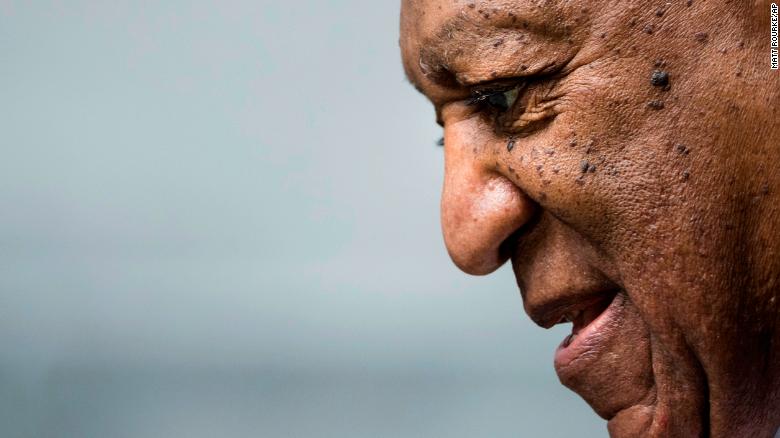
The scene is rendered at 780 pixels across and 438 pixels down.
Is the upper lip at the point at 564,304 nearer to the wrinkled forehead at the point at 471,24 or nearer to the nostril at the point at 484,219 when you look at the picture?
the nostril at the point at 484,219

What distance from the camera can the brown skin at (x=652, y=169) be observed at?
118 cm

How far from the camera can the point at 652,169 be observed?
120 centimetres

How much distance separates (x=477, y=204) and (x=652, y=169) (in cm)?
19

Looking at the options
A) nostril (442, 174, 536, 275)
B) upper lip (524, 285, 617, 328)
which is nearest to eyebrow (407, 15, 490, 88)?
nostril (442, 174, 536, 275)

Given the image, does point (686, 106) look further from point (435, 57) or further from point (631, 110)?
point (435, 57)

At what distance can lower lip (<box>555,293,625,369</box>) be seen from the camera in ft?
4.25

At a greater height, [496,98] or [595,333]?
[496,98]

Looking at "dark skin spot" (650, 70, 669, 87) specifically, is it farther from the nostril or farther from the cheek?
the nostril

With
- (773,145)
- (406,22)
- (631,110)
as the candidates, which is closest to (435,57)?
(406,22)

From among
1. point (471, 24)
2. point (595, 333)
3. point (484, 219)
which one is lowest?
point (595, 333)

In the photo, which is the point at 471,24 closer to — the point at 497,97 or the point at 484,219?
the point at 497,97

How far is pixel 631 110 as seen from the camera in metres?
1.19

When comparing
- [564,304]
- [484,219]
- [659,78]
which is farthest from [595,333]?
[659,78]

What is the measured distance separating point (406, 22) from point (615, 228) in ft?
0.98
